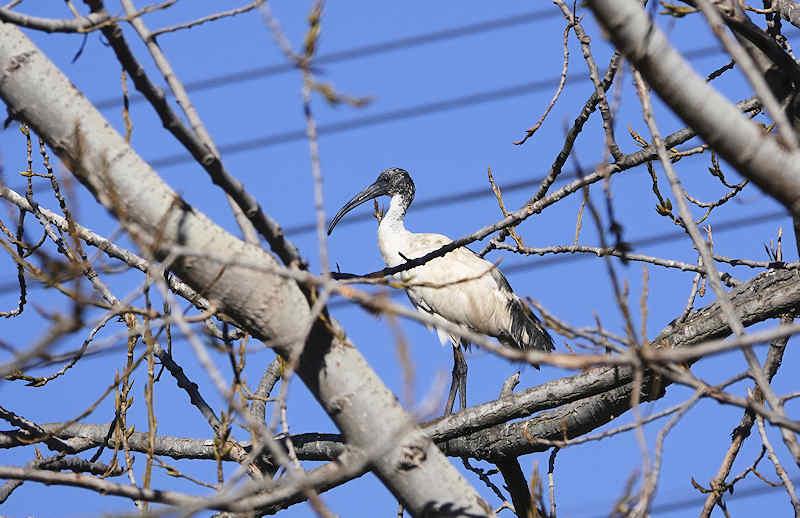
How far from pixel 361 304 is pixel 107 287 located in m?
1.87

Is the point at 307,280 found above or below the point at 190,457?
below

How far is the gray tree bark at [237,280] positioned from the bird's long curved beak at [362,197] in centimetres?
732

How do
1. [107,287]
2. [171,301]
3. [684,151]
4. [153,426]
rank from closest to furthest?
[171,301]
[153,426]
[107,287]
[684,151]

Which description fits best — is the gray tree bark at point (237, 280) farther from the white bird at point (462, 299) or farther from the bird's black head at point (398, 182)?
the bird's black head at point (398, 182)


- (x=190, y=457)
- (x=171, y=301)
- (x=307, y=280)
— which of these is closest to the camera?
(x=171, y=301)

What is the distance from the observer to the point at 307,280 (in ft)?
6.34

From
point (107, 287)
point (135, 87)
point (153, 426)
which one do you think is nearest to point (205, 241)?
point (135, 87)

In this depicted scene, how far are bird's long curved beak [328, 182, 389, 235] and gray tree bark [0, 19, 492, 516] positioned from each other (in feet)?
24.0

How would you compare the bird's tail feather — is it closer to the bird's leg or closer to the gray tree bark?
the bird's leg

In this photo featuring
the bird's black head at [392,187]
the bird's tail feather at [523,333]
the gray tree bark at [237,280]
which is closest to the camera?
the gray tree bark at [237,280]

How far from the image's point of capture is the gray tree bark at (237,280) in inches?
86.2

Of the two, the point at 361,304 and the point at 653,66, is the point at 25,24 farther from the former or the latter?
the point at 653,66

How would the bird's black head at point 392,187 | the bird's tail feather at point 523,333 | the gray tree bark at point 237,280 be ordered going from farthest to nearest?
the bird's black head at point 392,187 → the bird's tail feather at point 523,333 → the gray tree bark at point 237,280

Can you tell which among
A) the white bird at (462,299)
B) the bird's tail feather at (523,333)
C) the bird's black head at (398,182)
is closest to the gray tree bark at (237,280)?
the white bird at (462,299)
